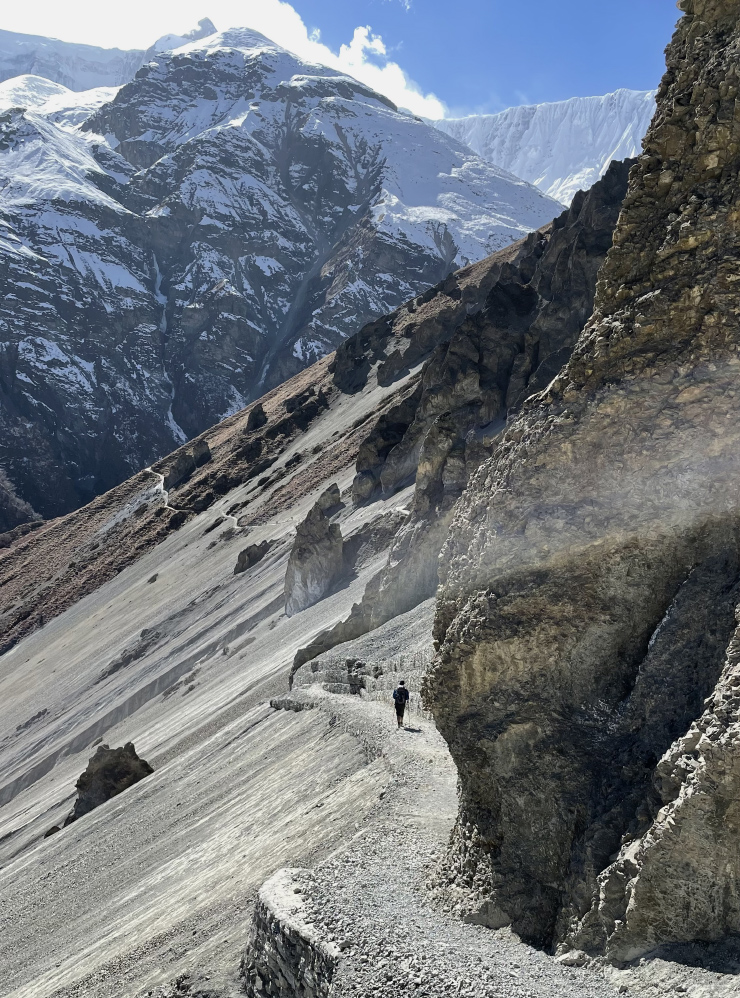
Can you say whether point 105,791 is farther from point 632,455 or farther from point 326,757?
point 632,455

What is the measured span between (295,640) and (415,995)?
30.3 metres

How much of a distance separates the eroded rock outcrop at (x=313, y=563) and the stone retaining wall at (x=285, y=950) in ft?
Answer: 106

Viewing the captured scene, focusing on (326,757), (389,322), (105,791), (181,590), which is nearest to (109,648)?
(181,590)

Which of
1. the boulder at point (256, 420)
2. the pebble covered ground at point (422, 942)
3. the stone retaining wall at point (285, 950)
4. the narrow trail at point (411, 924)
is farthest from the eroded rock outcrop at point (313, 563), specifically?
the boulder at point (256, 420)

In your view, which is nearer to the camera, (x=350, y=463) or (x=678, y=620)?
(x=678, y=620)

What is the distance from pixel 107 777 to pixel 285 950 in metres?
21.5

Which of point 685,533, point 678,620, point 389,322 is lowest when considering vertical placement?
point 678,620

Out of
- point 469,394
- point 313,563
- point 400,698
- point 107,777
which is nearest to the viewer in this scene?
point 400,698

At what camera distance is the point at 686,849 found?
25.3 ft

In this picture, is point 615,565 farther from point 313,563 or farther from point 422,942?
point 313,563

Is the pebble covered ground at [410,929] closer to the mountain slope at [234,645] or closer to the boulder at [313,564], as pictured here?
the mountain slope at [234,645]

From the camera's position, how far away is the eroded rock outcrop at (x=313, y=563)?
148 feet

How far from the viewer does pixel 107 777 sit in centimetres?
3042

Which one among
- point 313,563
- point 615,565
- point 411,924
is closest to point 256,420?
point 313,563
